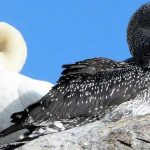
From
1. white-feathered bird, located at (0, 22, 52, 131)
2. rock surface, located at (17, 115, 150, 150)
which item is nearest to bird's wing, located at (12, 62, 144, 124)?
white-feathered bird, located at (0, 22, 52, 131)

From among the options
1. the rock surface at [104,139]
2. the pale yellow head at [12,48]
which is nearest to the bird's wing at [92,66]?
the rock surface at [104,139]

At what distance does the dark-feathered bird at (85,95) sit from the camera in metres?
12.0

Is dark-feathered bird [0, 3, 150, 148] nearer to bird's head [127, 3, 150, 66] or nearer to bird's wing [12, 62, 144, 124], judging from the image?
bird's wing [12, 62, 144, 124]

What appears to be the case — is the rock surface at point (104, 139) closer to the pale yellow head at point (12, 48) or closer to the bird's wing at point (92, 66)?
the bird's wing at point (92, 66)

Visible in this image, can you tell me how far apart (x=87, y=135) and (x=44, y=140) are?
517mm

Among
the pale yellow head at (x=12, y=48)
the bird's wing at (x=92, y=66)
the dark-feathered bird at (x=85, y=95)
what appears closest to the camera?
the dark-feathered bird at (x=85, y=95)

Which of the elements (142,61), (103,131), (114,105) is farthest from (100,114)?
(103,131)

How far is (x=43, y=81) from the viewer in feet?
47.0

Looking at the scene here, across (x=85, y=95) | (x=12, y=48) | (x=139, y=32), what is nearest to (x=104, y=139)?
(x=85, y=95)

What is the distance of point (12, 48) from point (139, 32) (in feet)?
10.2

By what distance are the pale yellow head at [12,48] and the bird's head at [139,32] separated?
2604 millimetres

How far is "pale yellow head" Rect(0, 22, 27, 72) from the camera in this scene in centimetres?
1587

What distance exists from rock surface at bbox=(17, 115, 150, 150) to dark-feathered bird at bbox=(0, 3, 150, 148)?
2108 mm

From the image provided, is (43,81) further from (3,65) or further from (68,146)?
(68,146)
